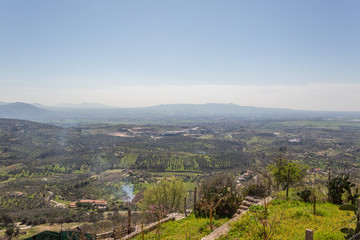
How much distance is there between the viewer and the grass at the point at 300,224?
6.73 meters

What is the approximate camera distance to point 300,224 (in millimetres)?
7711

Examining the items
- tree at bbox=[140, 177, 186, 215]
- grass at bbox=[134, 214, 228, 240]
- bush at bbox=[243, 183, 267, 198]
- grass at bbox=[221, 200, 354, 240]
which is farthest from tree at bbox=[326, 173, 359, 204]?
tree at bbox=[140, 177, 186, 215]

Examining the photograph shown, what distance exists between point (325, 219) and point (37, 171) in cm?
8480

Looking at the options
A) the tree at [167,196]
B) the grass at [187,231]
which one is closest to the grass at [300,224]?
the grass at [187,231]

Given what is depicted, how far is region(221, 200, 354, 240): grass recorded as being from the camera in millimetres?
6730

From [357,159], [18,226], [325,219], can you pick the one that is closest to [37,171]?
[18,226]

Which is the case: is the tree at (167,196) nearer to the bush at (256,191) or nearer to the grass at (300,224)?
the bush at (256,191)

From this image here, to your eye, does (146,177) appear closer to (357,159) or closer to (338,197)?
(338,197)

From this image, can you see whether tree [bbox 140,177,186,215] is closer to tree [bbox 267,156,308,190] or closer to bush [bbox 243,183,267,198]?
bush [bbox 243,183,267,198]

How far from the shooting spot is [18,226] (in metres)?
28.1

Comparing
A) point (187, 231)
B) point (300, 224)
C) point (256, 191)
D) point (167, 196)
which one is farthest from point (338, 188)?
point (167, 196)

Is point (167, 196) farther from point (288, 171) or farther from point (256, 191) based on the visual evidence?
point (288, 171)

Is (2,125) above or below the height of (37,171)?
above

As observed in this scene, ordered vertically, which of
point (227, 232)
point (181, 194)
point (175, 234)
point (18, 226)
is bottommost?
point (18, 226)
